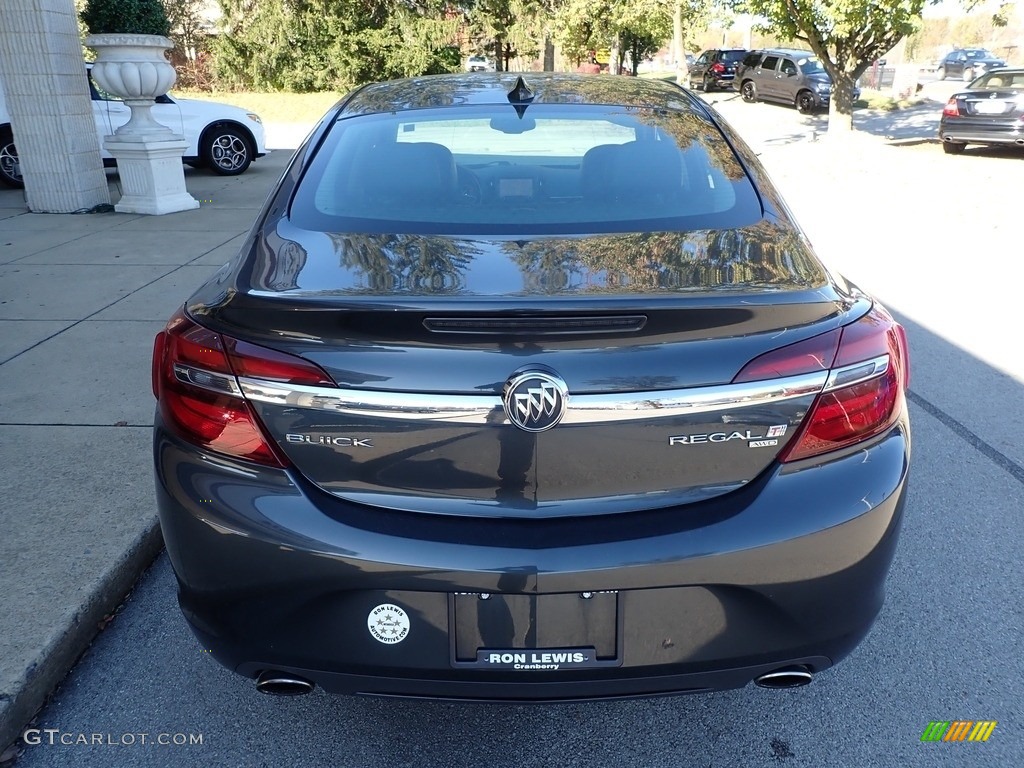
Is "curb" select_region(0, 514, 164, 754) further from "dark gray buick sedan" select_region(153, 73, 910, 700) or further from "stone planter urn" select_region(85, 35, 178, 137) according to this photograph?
"stone planter urn" select_region(85, 35, 178, 137)

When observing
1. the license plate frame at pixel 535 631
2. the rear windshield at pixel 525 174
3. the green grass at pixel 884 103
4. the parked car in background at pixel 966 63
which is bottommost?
the green grass at pixel 884 103

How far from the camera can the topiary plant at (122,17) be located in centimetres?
950

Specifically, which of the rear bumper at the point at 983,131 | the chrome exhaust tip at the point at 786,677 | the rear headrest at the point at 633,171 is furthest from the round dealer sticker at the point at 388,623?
the rear bumper at the point at 983,131

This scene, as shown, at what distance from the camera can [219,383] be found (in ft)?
6.27

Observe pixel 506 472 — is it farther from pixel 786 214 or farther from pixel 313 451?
pixel 786 214

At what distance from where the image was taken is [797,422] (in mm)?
1873

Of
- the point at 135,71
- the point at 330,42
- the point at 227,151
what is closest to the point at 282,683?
the point at 135,71

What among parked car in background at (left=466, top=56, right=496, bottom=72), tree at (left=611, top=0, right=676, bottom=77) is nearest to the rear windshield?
tree at (left=611, top=0, right=676, bottom=77)

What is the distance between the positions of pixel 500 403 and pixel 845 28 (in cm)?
1508

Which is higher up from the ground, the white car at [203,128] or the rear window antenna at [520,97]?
the rear window antenna at [520,97]

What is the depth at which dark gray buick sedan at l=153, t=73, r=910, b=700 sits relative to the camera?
179 cm

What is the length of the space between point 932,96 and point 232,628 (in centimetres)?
3738

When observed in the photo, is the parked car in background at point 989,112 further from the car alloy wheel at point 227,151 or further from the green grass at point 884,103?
the green grass at point 884,103

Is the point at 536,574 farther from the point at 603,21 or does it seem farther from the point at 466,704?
the point at 603,21
